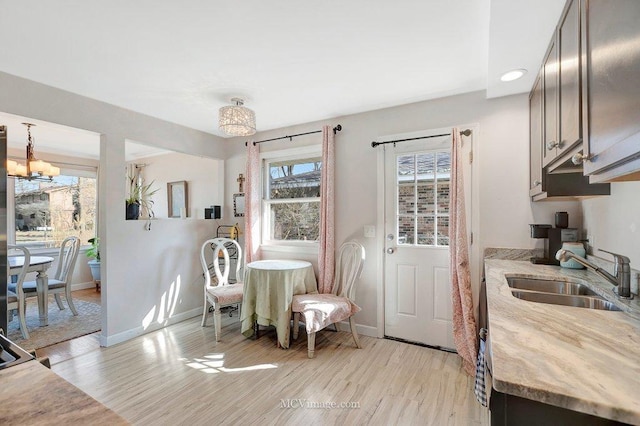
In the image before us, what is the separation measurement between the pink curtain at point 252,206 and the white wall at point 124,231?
0.72 metres

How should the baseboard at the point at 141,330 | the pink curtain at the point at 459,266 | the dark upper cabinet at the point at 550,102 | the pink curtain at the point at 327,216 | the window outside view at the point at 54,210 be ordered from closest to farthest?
the dark upper cabinet at the point at 550,102 < the pink curtain at the point at 459,266 < the baseboard at the point at 141,330 < the pink curtain at the point at 327,216 < the window outside view at the point at 54,210

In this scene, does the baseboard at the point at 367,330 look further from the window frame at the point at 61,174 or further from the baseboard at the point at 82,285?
the baseboard at the point at 82,285

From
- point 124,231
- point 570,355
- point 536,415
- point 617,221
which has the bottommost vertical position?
point 536,415

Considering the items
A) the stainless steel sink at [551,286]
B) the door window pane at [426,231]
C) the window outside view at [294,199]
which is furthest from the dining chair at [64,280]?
the stainless steel sink at [551,286]

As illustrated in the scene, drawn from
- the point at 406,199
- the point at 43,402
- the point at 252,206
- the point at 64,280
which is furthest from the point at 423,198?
the point at 64,280

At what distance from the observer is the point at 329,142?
3.34 metres

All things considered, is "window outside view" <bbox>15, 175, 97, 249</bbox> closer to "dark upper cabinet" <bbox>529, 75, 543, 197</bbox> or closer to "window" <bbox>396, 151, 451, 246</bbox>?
"window" <bbox>396, 151, 451, 246</bbox>

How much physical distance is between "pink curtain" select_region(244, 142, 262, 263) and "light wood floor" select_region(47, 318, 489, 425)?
108cm

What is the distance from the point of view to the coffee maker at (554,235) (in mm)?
2203

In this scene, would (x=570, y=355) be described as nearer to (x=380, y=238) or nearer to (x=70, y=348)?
(x=380, y=238)

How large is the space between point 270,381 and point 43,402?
1.92 meters

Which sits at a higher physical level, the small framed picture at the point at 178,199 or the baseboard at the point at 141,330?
the small framed picture at the point at 178,199

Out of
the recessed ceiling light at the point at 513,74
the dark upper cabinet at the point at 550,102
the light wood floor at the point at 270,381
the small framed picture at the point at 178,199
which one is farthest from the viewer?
the small framed picture at the point at 178,199

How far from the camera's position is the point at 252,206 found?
384 centimetres
